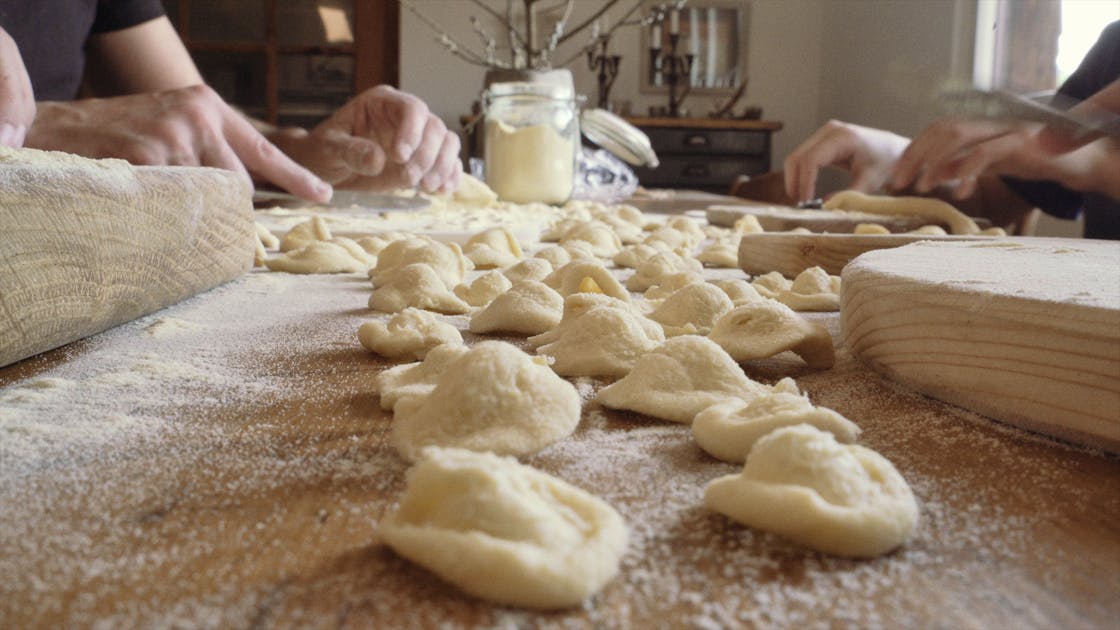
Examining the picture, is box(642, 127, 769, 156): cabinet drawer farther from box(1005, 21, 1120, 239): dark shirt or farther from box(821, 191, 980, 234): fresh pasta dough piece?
box(821, 191, 980, 234): fresh pasta dough piece

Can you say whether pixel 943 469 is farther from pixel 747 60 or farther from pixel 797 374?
pixel 747 60

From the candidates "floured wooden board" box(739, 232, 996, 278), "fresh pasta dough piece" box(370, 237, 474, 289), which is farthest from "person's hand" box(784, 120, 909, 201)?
"fresh pasta dough piece" box(370, 237, 474, 289)

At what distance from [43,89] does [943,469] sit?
2582 mm

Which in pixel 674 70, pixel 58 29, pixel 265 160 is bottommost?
pixel 265 160

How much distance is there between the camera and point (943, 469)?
511 mm

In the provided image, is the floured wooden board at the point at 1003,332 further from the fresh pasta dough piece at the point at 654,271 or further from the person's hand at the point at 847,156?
the person's hand at the point at 847,156

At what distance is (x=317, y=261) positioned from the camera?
1287 millimetres

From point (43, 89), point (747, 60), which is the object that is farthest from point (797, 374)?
point (747, 60)

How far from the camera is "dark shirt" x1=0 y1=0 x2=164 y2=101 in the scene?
2.31m

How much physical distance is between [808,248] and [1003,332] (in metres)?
0.66

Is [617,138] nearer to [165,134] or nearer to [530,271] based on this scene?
[165,134]

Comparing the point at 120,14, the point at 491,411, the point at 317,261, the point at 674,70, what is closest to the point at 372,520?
the point at 491,411

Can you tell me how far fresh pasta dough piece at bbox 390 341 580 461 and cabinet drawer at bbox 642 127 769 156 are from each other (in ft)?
17.6

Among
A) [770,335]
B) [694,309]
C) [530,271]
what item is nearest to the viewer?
[770,335]
